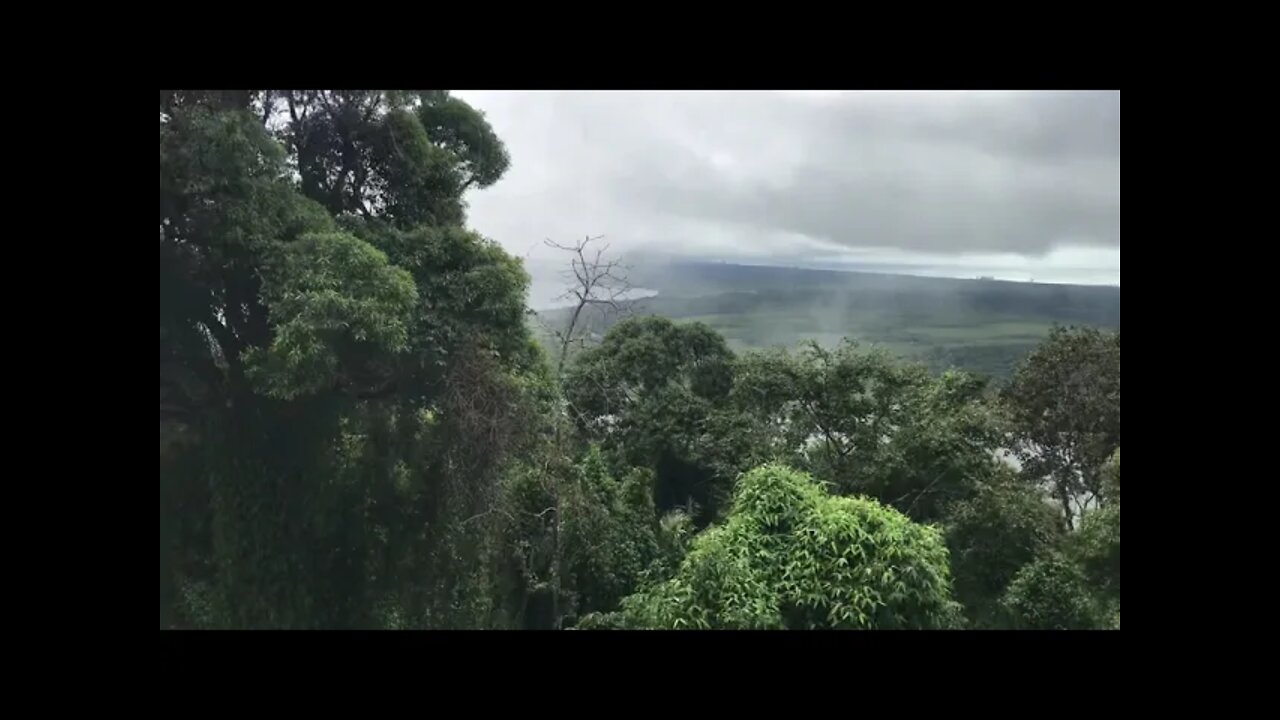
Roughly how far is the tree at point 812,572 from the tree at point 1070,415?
1.48 meters

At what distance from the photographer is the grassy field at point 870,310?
226 inches

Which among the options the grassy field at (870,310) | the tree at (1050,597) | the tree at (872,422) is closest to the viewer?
the tree at (1050,597)

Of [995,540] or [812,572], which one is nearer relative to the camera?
[812,572]

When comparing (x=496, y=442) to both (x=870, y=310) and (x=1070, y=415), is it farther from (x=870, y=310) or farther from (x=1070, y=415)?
(x=1070, y=415)

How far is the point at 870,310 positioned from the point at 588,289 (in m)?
2.02

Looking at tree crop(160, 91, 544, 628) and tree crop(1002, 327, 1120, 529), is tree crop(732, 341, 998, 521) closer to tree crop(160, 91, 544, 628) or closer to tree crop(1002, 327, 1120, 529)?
tree crop(1002, 327, 1120, 529)

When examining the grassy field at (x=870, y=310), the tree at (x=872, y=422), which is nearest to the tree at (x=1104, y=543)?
the tree at (x=872, y=422)

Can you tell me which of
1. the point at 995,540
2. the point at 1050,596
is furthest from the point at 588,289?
the point at 1050,596

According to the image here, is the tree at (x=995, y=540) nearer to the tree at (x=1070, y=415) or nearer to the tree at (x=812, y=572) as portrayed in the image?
the tree at (x=1070, y=415)

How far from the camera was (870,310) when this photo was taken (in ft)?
19.5

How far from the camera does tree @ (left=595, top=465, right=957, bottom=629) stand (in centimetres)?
436

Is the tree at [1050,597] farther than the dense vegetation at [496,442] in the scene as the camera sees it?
Yes
